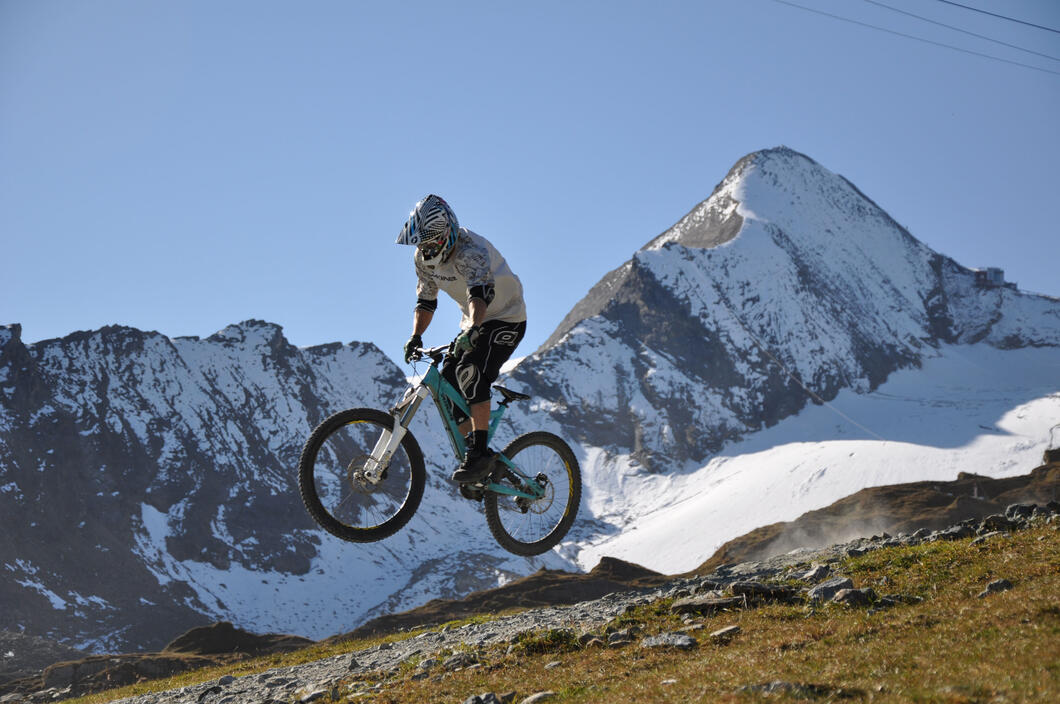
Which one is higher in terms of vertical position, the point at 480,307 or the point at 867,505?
the point at 480,307

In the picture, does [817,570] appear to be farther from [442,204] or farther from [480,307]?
[442,204]

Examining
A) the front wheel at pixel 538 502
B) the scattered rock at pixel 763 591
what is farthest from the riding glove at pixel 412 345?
the scattered rock at pixel 763 591

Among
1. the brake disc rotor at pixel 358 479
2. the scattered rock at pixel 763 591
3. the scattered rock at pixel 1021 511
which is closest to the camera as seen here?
the brake disc rotor at pixel 358 479

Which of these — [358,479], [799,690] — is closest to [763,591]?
[799,690]

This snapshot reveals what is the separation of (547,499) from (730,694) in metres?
5.40

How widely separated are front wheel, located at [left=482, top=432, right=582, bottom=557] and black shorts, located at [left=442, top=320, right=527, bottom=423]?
1.29 m

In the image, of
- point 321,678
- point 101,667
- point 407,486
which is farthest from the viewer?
point 101,667

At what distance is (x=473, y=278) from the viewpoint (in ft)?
Result: 42.2

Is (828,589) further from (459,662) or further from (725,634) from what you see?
(459,662)

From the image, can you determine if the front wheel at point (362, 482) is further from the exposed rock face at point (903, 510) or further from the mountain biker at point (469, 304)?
the exposed rock face at point (903, 510)

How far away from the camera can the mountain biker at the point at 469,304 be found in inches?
497

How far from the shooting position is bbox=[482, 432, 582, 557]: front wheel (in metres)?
14.4

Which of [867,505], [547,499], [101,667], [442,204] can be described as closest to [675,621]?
[547,499]

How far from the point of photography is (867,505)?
113 m
